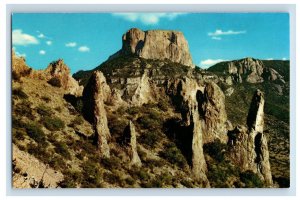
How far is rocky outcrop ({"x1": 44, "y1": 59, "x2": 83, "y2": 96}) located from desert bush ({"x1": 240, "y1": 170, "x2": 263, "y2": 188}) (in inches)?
237

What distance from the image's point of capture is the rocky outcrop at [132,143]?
2094 centimetres

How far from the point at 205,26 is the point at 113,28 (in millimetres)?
2914

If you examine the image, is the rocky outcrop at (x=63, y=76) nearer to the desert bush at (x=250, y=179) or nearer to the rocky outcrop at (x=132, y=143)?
the rocky outcrop at (x=132, y=143)

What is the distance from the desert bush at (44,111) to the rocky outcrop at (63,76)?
57.0 inches

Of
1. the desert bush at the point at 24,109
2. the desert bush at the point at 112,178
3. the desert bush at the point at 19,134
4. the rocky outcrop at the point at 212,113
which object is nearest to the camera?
the desert bush at the point at 19,134

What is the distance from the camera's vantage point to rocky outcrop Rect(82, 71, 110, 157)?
68.9 ft

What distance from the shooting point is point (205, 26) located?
21.0 m

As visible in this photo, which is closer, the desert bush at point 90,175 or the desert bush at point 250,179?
the desert bush at point 90,175

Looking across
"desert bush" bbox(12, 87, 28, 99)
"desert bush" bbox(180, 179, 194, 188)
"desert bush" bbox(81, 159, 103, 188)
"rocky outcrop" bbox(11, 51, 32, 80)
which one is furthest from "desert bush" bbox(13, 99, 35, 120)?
"desert bush" bbox(180, 179, 194, 188)

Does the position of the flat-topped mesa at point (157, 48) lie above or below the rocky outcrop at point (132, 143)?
above

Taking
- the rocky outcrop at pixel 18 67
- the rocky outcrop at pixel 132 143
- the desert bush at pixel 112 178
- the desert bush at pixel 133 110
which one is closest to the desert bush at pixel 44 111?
the rocky outcrop at pixel 18 67
